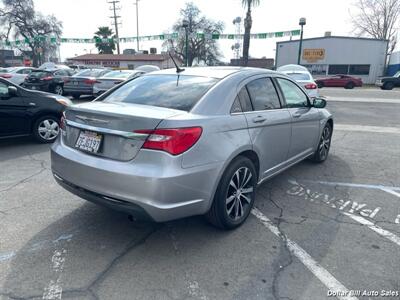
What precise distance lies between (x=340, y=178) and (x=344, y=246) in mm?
2108

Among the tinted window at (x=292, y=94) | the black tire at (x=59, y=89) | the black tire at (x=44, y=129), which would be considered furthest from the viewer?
the black tire at (x=59, y=89)

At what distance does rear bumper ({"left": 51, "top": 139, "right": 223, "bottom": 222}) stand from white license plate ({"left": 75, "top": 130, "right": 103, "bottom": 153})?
76 millimetres

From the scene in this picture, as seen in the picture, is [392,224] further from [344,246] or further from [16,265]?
[16,265]

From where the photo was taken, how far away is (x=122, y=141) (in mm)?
2689

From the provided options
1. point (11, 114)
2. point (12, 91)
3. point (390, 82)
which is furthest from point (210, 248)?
point (390, 82)

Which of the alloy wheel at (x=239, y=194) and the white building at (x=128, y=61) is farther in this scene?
the white building at (x=128, y=61)

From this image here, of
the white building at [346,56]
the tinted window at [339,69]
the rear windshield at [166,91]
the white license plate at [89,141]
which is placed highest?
the white building at [346,56]

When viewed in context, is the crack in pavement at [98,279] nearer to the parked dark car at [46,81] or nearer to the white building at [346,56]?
the parked dark car at [46,81]

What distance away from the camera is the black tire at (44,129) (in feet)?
21.7

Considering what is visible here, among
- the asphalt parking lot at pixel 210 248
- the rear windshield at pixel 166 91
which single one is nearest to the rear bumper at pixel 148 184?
the asphalt parking lot at pixel 210 248

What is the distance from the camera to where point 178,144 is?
102 inches

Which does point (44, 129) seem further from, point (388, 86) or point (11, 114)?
point (388, 86)

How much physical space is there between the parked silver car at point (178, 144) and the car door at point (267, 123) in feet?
0.04

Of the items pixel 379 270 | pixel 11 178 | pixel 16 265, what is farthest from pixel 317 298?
pixel 11 178
